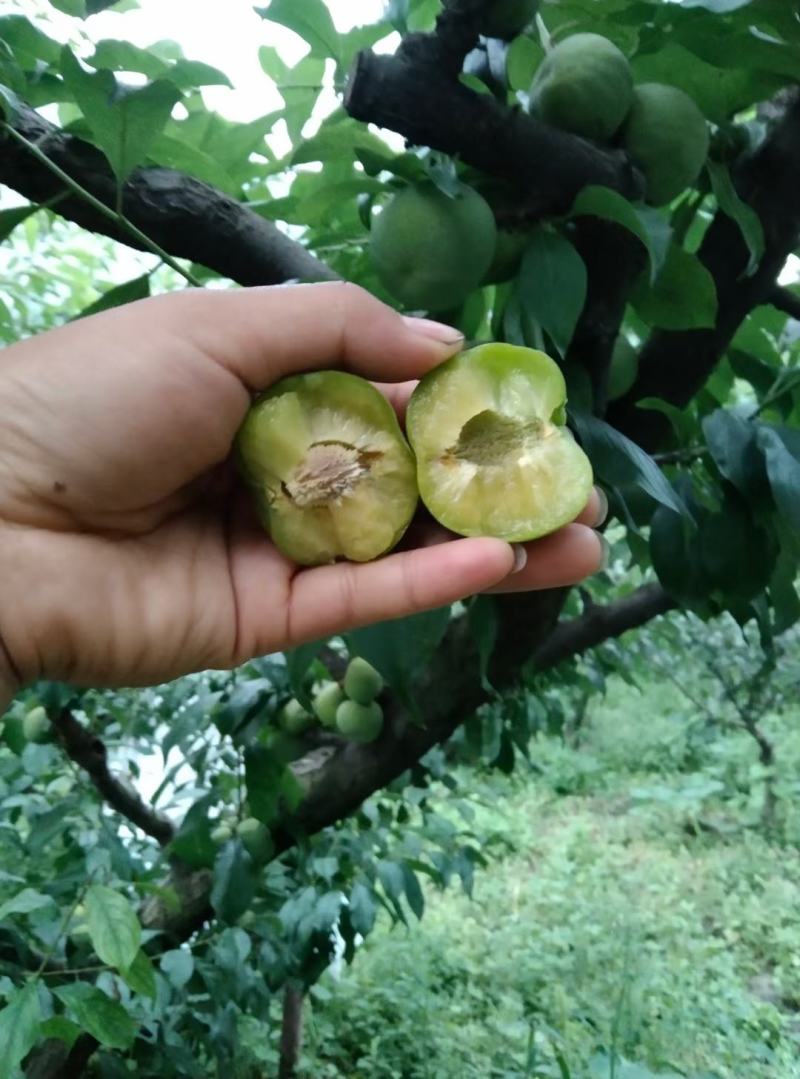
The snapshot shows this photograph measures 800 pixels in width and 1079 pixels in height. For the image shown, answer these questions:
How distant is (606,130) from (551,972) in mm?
2026

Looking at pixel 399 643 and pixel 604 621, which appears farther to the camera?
pixel 604 621

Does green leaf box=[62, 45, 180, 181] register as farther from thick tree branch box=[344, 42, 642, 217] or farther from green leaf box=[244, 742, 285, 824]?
green leaf box=[244, 742, 285, 824]

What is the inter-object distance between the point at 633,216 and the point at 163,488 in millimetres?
402

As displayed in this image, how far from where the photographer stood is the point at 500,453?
703 millimetres

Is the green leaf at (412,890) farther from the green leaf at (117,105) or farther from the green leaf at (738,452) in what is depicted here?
the green leaf at (117,105)

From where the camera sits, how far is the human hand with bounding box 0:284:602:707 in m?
0.66

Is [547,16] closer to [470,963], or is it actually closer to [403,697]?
[403,697]

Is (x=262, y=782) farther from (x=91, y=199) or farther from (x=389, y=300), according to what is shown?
(x=91, y=199)

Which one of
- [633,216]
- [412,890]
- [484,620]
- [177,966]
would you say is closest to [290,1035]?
[412,890]

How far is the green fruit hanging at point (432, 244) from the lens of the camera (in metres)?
0.68

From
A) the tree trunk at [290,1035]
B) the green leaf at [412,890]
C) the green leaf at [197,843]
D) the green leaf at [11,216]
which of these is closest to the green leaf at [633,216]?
the green leaf at [11,216]

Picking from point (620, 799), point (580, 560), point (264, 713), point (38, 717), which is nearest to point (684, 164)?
point (580, 560)

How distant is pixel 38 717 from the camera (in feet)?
4.57

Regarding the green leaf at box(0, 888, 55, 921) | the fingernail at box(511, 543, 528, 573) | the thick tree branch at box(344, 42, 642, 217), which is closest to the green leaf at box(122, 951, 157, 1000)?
the green leaf at box(0, 888, 55, 921)
